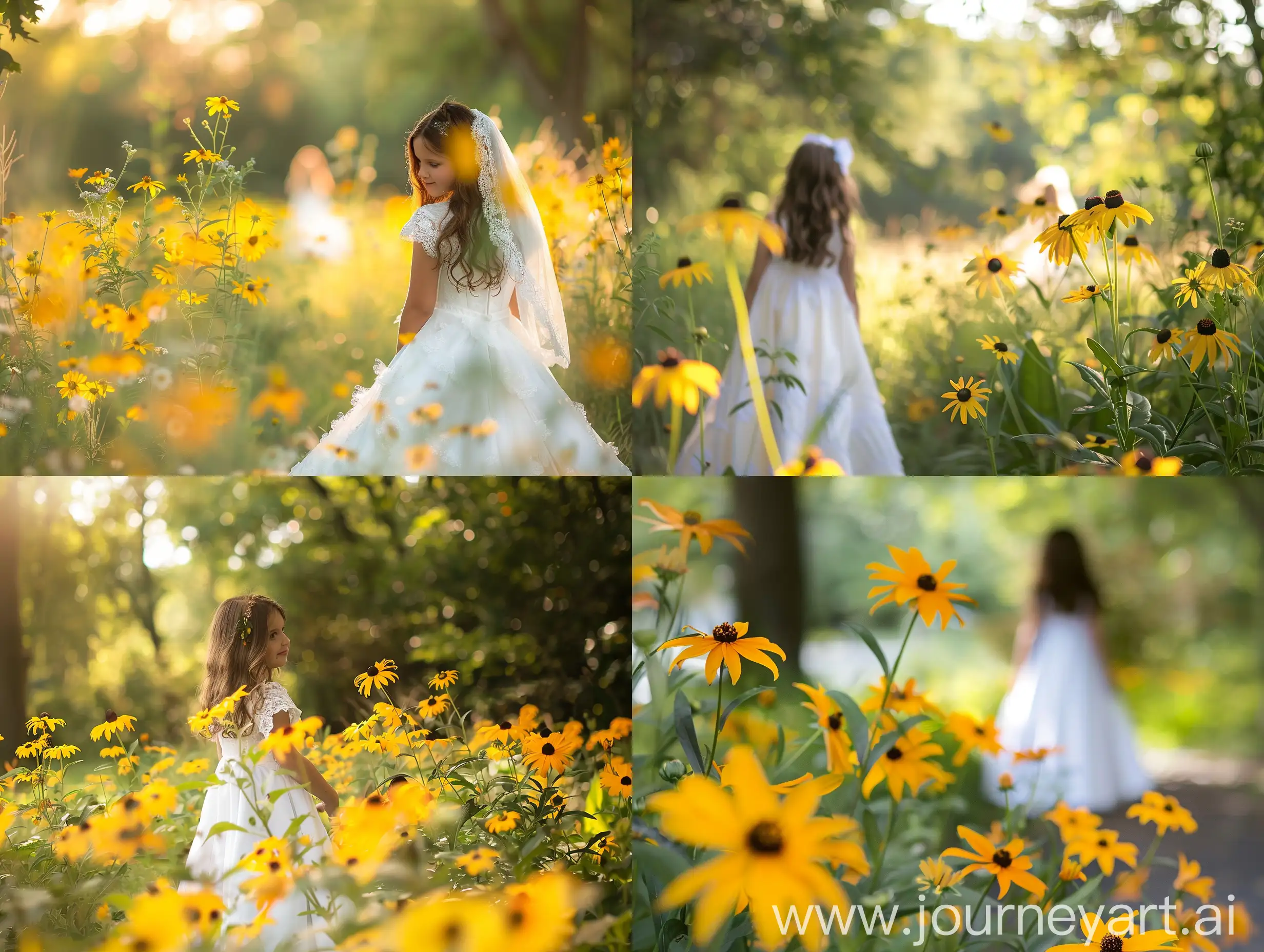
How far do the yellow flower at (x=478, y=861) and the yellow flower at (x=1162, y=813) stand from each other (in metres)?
1.22

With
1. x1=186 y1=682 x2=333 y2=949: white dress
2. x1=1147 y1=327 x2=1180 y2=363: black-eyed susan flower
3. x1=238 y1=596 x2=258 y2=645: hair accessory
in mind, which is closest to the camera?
x1=186 y1=682 x2=333 y2=949: white dress

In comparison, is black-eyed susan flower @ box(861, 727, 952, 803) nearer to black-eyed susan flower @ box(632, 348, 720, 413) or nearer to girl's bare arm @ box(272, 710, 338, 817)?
black-eyed susan flower @ box(632, 348, 720, 413)

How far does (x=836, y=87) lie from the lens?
1881 mm

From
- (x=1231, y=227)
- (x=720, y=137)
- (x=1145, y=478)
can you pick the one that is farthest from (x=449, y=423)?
(x=1231, y=227)

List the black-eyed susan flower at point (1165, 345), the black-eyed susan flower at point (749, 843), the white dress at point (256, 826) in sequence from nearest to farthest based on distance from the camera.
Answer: the black-eyed susan flower at point (749, 843), the white dress at point (256, 826), the black-eyed susan flower at point (1165, 345)

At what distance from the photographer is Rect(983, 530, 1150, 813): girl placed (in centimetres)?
191

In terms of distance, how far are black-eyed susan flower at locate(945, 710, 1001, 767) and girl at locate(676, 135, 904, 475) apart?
1.66 feet

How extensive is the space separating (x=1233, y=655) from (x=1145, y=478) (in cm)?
40

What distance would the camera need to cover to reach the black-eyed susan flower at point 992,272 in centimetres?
187

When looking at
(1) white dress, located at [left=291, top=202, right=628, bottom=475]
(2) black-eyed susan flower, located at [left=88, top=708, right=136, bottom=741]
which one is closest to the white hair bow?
(1) white dress, located at [left=291, top=202, right=628, bottom=475]

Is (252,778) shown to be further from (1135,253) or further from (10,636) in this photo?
(1135,253)

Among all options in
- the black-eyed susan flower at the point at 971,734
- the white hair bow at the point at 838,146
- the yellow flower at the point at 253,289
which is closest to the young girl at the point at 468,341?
the yellow flower at the point at 253,289

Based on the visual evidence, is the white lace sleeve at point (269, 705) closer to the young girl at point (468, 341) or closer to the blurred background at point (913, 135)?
the young girl at point (468, 341)

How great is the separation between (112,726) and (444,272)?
100 cm
